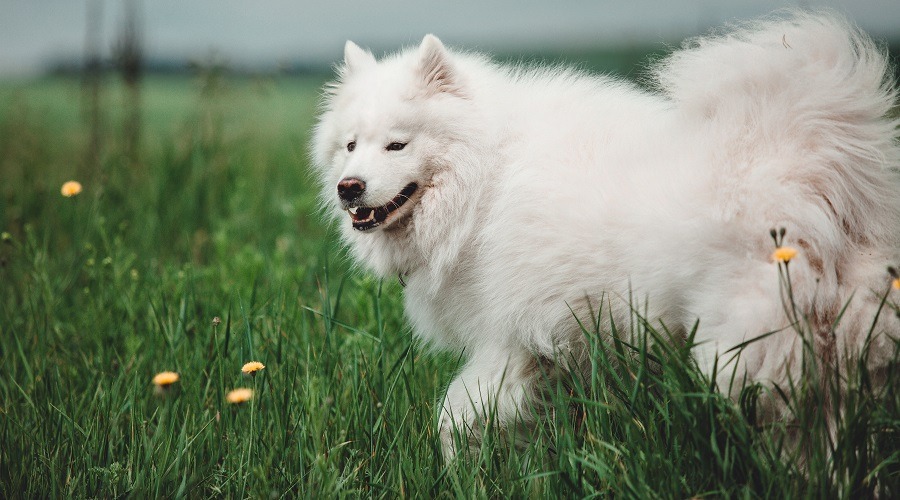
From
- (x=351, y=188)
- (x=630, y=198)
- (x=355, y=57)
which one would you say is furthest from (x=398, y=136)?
(x=630, y=198)

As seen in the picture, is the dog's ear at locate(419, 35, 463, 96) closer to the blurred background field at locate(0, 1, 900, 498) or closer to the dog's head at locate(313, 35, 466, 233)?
the dog's head at locate(313, 35, 466, 233)

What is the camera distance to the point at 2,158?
7.81 metres

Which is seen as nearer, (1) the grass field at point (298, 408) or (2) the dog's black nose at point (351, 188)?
(1) the grass field at point (298, 408)

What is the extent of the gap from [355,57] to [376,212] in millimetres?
980

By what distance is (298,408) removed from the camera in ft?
8.52

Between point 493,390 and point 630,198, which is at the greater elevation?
point 630,198

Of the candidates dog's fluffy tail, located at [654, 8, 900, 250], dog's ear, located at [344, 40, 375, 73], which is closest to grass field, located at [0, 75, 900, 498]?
dog's fluffy tail, located at [654, 8, 900, 250]

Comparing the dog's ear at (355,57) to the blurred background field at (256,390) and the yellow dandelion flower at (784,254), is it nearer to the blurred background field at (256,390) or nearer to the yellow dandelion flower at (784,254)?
the blurred background field at (256,390)

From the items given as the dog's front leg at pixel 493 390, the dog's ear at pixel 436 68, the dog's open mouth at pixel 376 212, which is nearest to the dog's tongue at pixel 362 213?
the dog's open mouth at pixel 376 212

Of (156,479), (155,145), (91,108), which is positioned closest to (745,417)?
(156,479)

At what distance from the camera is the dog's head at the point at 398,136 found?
3010 millimetres

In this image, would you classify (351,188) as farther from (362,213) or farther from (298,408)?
(298,408)

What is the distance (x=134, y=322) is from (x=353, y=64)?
1841 millimetres

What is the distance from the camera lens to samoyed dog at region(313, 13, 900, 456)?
206cm
